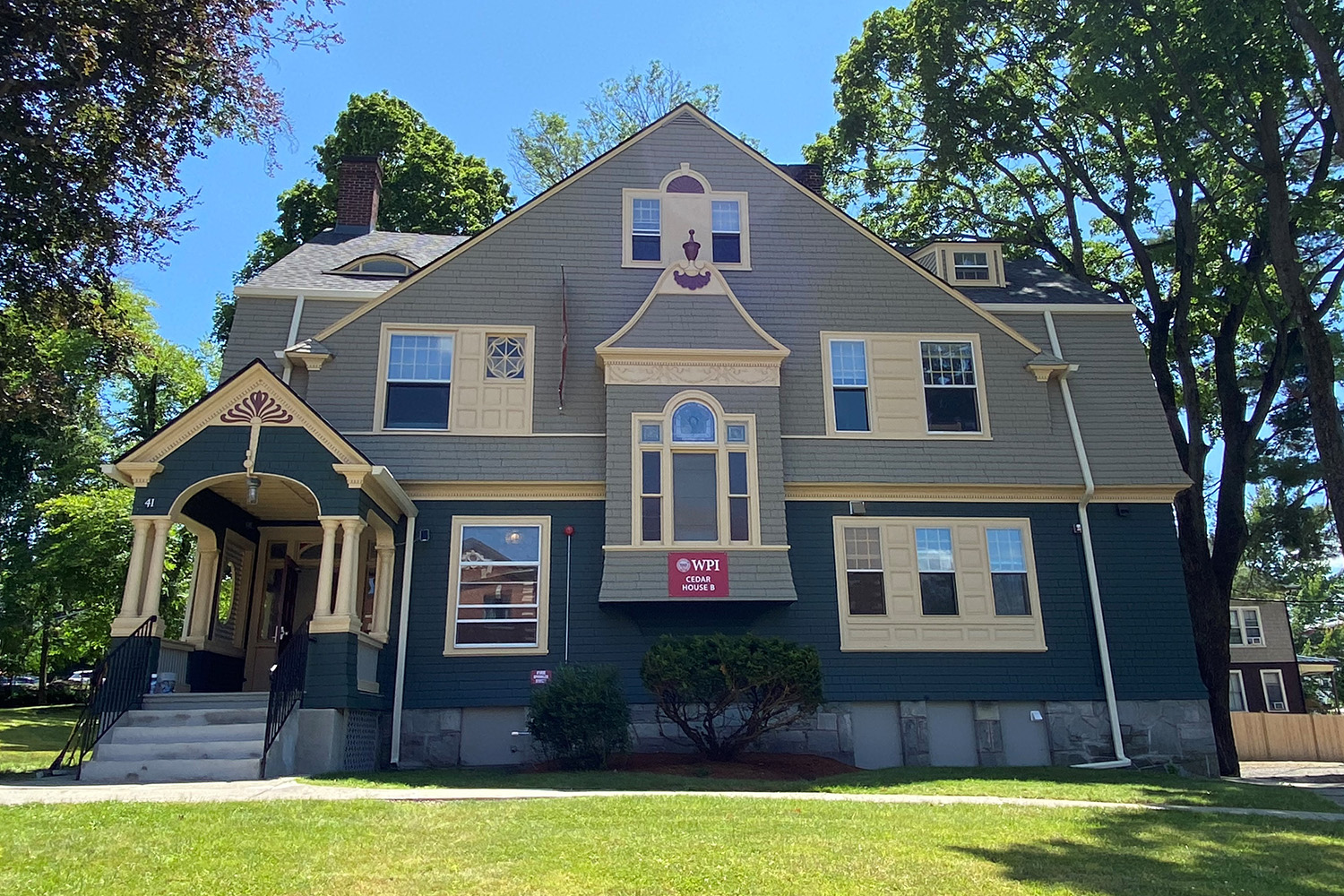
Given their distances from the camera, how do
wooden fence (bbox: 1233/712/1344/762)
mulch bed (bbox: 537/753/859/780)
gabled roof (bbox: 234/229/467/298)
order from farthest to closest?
wooden fence (bbox: 1233/712/1344/762) → gabled roof (bbox: 234/229/467/298) → mulch bed (bbox: 537/753/859/780)

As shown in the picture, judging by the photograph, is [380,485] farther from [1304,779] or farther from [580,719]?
[1304,779]

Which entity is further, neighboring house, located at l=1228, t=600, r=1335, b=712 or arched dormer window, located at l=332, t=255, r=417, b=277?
neighboring house, located at l=1228, t=600, r=1335, b=712

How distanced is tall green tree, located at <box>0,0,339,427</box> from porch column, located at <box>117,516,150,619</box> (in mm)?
4658

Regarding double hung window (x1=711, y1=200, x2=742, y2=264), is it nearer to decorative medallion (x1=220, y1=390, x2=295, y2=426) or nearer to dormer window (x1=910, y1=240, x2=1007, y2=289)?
dormer window (x1=910, y1=240, x2=1007, y2=289)

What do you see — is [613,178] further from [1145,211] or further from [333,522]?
[1145,211]

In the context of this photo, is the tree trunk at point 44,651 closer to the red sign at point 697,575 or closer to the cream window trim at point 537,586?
the cream window trim at point 537,586

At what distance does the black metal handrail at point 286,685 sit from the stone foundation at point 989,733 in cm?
258

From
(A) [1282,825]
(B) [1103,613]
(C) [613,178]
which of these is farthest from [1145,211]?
(A) [1282,825]

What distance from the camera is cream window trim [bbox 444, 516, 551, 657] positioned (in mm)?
14234

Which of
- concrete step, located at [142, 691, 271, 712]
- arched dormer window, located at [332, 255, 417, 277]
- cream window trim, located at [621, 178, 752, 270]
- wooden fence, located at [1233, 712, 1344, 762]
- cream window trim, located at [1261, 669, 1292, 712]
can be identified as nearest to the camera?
concrete step, located at [142, 691, 271, 712]

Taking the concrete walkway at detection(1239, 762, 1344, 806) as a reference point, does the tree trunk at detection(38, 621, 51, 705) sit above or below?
above

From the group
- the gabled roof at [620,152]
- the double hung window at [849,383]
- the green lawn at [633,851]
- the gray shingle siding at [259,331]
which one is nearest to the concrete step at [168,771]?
the green lawn at [633,851]

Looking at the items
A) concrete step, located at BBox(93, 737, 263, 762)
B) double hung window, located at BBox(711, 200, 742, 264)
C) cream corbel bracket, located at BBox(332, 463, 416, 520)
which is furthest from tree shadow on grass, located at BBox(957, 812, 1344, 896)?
double hung window, located at BBox(711, 200, 742, 264)

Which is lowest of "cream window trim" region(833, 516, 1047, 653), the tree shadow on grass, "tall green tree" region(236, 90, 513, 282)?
the tree shadow on grass
